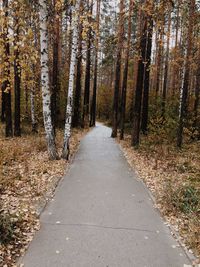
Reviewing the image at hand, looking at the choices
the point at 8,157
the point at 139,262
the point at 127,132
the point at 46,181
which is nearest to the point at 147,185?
the point at 46,181

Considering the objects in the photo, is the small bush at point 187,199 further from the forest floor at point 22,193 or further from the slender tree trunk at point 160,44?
the slender tree trunk at point 160,44

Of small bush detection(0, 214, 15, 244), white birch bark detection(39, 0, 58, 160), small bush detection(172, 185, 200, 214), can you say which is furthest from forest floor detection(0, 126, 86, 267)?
small bush detection(172, 185, 200, 214)

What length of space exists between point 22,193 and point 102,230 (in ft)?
9.28

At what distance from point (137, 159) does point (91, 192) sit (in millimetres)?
5037

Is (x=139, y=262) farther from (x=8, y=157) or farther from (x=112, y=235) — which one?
(x=8, y=157)

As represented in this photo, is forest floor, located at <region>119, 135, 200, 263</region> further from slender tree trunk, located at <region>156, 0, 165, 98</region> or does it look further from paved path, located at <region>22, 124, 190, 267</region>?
slender tree trunk, located at <region>156, 0, 165, 98</region>

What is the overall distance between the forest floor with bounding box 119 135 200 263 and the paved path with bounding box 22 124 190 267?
303mm

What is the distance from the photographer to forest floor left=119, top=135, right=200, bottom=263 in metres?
5.79

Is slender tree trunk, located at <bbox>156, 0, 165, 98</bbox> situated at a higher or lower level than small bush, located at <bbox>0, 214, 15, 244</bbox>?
higher

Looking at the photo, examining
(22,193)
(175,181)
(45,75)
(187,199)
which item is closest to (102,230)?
(187,199)

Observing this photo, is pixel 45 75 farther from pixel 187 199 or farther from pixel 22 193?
pixel 187 199

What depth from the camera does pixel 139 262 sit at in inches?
177

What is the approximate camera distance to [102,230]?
550 centimetres

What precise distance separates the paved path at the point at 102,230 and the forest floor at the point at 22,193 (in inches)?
8.9
